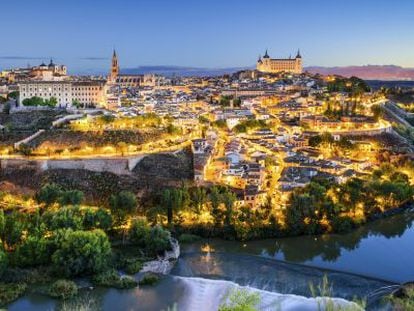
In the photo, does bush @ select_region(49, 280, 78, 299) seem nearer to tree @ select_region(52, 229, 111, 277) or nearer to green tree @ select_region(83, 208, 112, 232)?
tree @ select_region(52, 229, 111, 277)

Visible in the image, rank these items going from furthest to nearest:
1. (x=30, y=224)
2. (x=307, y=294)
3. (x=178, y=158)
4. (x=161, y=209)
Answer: (x=178, y=158) → (x=161, y=209) → (x=30, y=224) → (x=307, y=294)

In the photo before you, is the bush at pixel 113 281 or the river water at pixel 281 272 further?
the bush at pixel 113 281

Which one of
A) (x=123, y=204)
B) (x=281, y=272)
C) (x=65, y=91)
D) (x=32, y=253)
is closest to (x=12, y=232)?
(x=32, y=253)

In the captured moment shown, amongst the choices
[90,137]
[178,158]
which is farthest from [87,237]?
[90,137]

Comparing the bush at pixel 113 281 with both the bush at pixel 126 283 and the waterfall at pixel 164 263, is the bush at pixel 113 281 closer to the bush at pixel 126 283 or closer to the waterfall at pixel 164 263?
the bush at pixel 126 283

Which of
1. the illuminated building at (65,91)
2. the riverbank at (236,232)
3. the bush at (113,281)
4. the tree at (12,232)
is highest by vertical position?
the illuminated building at (65,91)

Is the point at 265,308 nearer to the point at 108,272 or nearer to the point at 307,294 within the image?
the point at 307,294

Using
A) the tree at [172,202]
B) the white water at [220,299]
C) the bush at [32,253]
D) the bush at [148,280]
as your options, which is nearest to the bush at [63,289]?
the bush at [32,253]
